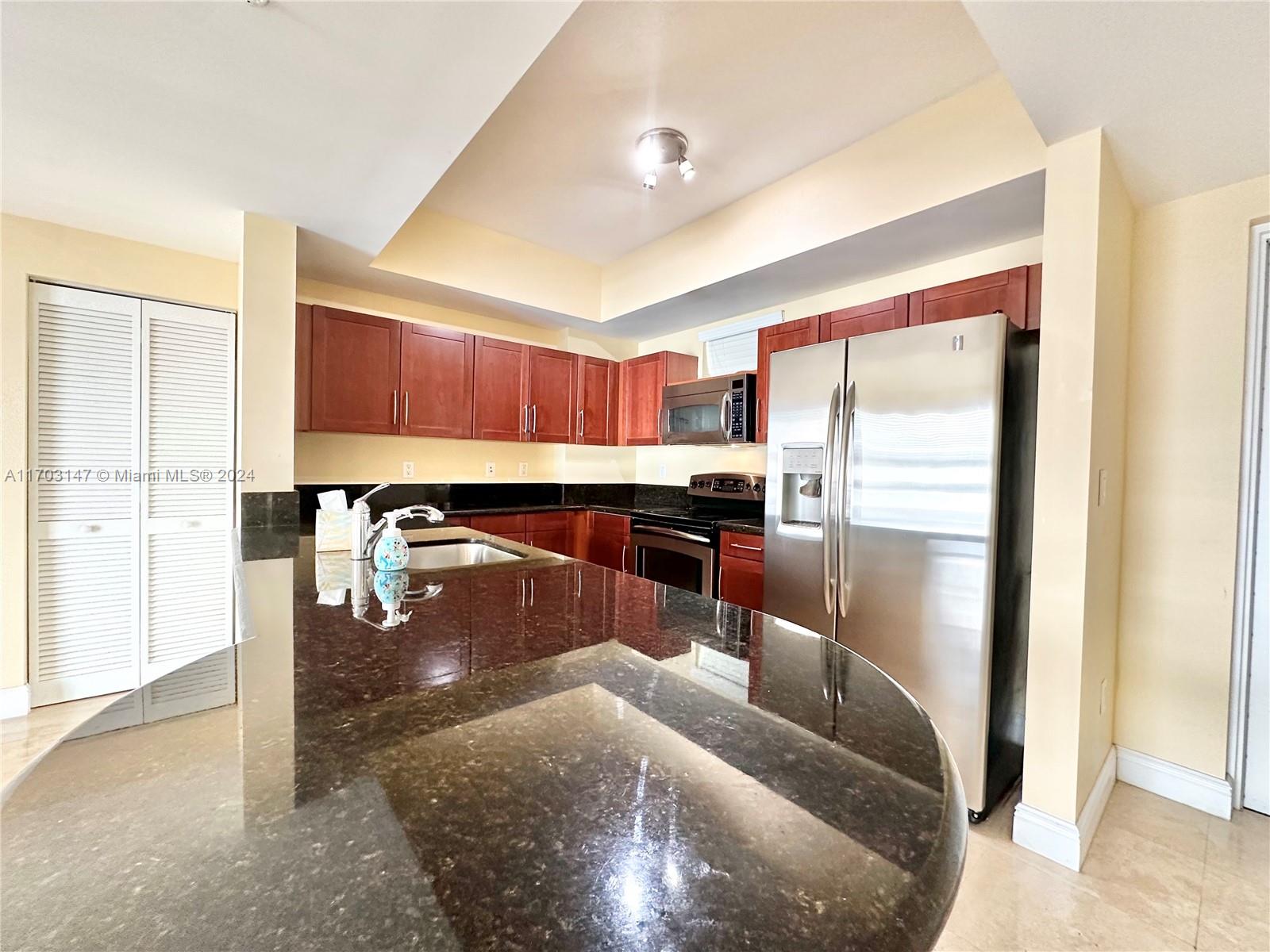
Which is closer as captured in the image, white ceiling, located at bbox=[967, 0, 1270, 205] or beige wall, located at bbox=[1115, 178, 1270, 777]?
white ceiling, located at bbox=[967, 0, 1270, 205]

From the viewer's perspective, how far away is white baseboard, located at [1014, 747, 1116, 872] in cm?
167

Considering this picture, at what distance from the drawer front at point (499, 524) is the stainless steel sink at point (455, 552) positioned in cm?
133

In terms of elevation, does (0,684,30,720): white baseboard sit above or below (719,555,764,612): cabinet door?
below

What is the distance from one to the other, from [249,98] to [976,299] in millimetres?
2819

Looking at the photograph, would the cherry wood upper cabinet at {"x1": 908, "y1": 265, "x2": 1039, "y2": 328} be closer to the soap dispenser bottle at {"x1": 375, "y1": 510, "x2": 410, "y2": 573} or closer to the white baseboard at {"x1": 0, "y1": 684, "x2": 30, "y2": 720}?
the soap dispenser bottle at {"x1": 375, "y1": 510, "x2": 410, "y2": 573}

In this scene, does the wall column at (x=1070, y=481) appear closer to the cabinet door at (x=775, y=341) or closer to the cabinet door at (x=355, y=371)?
the cabinet door at (x=775, y=341)

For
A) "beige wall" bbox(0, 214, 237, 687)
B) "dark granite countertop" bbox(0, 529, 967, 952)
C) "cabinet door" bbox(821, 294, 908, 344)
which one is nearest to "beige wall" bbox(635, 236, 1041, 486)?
"cabinet door" bbox(821, 294, 908, 344)

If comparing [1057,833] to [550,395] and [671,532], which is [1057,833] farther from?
[550,395]

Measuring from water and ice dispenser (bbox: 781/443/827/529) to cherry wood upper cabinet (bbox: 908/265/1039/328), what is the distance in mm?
844

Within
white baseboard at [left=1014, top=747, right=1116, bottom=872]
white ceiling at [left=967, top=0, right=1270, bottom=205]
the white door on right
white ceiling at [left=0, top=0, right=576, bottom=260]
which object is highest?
white ceiling at [left=0, top=0, right=576, bottom=260]

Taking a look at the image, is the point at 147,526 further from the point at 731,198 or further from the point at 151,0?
the point at 731,198

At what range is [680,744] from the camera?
0.58 meters

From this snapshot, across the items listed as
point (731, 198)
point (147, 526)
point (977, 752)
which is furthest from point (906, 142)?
point (147, 526)

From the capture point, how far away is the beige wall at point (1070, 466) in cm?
164
